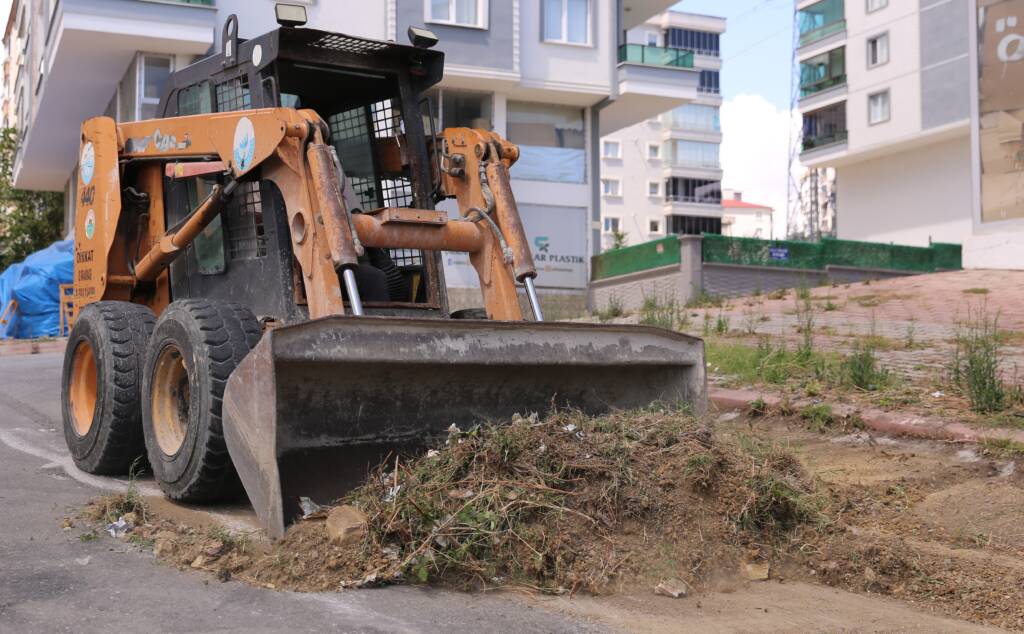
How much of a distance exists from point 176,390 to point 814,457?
4168 millimetres

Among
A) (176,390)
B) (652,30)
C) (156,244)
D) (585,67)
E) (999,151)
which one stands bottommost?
(176,390)

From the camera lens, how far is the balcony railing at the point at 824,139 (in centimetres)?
4204

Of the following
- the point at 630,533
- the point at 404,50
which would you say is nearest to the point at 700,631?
the point at 630,533

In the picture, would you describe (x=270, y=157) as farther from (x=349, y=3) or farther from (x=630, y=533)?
(x=349, y=3)

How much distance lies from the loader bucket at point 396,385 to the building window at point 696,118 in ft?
229

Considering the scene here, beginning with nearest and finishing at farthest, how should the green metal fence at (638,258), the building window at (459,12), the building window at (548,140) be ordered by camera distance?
the building window at (459,12)
the green metal fence at (638,258)
the building window at (548,140)

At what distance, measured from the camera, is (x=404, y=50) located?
6641 mm

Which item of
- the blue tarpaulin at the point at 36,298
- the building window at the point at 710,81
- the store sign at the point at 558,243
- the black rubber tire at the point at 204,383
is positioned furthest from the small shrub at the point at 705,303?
the building window at the point at 710,81

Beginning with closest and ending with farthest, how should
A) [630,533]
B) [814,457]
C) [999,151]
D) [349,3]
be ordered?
[630,533], [814,457], [349,3], [999,151]

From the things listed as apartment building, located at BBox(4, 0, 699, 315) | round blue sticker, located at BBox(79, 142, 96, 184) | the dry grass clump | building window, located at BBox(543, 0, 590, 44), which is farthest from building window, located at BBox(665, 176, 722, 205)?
the dry grass clump

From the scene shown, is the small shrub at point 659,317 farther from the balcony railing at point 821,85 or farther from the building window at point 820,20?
the building window at point 820,20

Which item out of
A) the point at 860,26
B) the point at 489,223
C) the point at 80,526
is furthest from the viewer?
the point at 860,26

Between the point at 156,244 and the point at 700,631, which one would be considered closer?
the point at 700,631

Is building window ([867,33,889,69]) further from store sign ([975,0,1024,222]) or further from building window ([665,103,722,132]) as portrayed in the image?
building window ([665,103,722,132])
